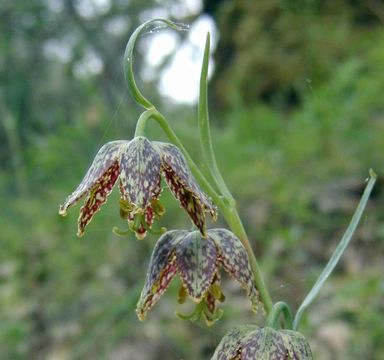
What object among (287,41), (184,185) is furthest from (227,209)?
(287,41)

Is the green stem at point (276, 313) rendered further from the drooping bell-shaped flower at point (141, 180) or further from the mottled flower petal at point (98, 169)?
the mottled flower petal at point (98, 169)

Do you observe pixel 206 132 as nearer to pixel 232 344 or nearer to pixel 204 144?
pixel 204 144

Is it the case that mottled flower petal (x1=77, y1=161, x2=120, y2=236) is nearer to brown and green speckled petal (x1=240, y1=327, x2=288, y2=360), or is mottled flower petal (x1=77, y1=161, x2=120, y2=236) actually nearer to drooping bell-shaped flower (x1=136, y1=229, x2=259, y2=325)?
drooping bell-shaped flower (x1=136, y1=229, x2=259, y2=325)

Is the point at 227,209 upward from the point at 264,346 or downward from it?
upward

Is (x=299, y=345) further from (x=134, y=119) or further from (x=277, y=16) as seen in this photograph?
(x=277, y=16)

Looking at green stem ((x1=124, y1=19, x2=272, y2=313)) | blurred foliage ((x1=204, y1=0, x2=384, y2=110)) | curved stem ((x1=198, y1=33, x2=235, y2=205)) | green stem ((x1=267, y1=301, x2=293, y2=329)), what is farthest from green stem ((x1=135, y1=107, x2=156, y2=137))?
blurred foliage ((x1=204, y1=0, x2=384, y2=110))

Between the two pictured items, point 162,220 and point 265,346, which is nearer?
point 265,346

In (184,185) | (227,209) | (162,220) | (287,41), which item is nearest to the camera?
(184,185)
